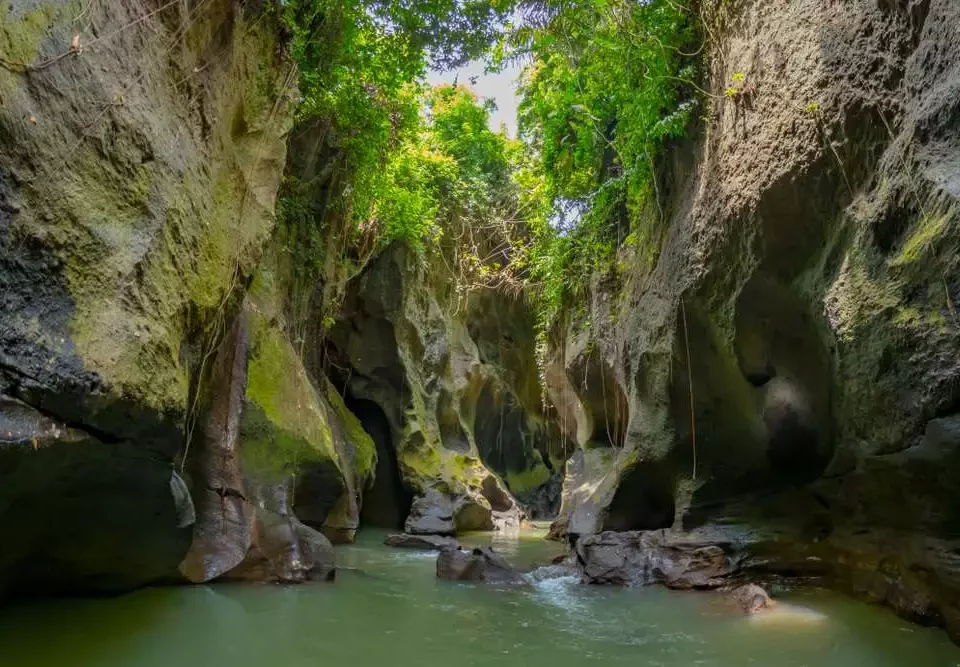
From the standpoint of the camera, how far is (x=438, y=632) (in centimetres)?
472

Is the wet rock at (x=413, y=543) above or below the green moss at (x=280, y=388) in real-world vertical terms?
below

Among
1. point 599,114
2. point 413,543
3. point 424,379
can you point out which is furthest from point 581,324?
point 424,379

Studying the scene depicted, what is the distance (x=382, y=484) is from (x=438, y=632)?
10789 millimetres

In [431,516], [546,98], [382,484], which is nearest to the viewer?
[546,98]

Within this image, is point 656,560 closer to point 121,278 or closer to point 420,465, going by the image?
point 121,278

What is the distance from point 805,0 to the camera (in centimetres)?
509

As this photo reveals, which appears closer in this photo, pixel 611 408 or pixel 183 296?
pixel 183 296

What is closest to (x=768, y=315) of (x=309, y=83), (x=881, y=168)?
(x=881, y=168)

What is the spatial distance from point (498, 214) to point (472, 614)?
530 inches

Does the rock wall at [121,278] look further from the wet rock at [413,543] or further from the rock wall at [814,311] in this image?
the wet rock at [413,543]

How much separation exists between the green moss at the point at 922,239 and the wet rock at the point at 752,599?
3.16 m

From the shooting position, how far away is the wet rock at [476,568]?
7195mm

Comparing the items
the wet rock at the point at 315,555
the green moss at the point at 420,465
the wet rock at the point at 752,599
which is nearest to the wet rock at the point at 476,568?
the wet rock at the point at 315,555

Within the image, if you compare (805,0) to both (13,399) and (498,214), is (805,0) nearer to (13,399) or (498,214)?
(13,399)
